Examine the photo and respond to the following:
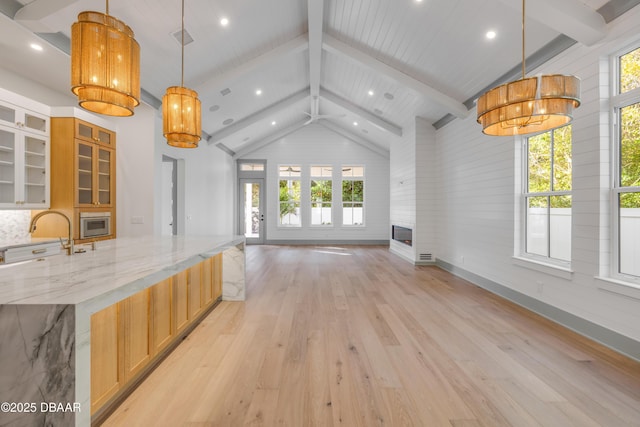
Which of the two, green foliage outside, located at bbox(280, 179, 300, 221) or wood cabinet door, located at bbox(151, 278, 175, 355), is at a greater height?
green foliage outside, located at bbox(280, 179, 300, 221)

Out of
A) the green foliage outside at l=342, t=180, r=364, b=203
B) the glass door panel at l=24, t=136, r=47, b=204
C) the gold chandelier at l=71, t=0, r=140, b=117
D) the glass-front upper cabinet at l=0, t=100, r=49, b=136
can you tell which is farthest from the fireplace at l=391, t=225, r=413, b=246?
the glass-front upper cabinet at l=0, t=100, r=49, b=136

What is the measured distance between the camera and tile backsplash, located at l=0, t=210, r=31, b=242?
3.51 metres

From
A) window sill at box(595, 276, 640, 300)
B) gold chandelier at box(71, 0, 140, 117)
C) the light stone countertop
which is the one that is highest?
gold chandelier at box(71, 0, 140, 117)

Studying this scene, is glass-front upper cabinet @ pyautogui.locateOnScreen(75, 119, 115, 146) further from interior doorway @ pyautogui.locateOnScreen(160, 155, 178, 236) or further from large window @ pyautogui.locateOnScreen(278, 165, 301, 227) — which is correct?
large window @ pyautogui.locateOnScreen(278, 165, 301, 227)

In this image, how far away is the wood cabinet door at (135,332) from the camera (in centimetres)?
188

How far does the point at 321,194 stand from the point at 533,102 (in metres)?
8.31

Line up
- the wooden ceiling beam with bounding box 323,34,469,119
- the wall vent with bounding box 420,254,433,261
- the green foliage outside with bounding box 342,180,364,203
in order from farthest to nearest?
the green foliage outside with bounding box 342,180,364,203
the wall vent with bounding box 420,254,433,261
the wooden ceiling beam with bounding box 323,34,469,119

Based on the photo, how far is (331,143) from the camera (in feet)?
32.8

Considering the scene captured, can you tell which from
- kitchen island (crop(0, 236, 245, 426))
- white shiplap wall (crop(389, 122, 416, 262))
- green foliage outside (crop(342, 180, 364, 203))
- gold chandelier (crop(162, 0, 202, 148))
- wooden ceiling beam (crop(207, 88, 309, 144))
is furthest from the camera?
green foliage outside (crop(342, 180, 364, 203))

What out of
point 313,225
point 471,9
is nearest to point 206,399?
point 471,9

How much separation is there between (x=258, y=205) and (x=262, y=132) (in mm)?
2433

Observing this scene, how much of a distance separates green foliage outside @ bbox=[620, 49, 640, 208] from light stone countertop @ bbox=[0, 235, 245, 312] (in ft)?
12.1

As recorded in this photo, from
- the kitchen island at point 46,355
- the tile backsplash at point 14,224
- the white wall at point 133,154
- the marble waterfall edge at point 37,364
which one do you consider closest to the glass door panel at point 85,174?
the white wall at point 133,154

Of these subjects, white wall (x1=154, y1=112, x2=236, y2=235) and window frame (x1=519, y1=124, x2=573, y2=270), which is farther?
white wall (x1=154, y1=112, x2=236, y2=235)
